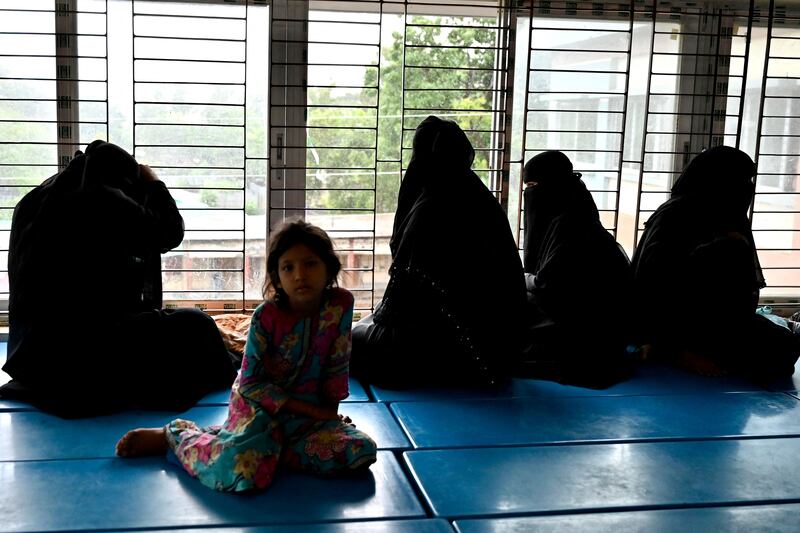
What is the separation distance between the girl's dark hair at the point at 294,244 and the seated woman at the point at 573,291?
143 centimetres

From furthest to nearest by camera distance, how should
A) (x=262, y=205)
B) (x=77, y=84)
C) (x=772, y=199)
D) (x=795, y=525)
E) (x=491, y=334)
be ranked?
(x=772, y=199)
(x=262, y=205)
(x=77, y=84)
(x=491, y=334)
(x=795, y=525)

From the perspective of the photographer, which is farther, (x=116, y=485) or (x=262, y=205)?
(x=262, y=205)

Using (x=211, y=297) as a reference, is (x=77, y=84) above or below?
above

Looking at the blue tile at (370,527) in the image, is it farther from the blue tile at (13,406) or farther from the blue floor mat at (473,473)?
the blue tile at (13,406)

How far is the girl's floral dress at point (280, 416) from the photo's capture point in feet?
8.54

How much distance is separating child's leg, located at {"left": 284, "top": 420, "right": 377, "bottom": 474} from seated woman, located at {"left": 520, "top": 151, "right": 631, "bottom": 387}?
1339mm

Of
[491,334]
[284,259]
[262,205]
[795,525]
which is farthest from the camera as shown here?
[262,205]

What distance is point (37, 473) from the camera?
2602 mm

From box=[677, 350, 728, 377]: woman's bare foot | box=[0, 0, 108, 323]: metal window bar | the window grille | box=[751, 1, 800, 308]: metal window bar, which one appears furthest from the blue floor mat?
box=[751, 1, 800, 308]: metal window bar

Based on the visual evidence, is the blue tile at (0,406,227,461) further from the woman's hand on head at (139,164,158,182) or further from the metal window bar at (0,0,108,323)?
the metal window bar at (0,0,108,323)

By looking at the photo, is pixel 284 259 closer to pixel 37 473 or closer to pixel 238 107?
pixel 37 473

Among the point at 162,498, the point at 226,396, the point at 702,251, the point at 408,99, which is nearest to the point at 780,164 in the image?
the point at 702,251

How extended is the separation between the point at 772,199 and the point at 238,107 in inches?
127

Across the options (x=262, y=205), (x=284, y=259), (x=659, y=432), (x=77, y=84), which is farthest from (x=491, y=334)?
(x=77, y=84)
